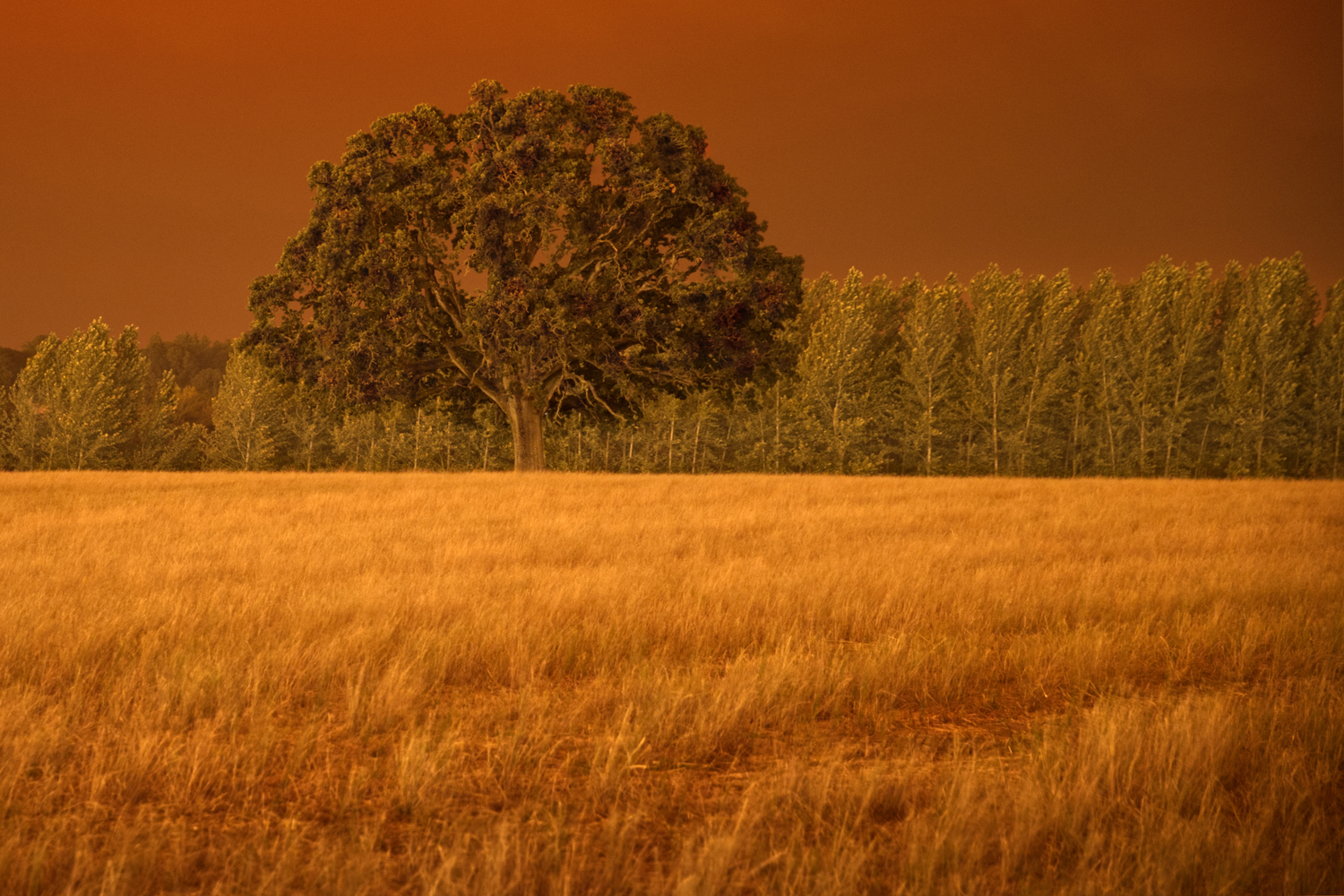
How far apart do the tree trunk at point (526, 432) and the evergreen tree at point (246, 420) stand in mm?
37748

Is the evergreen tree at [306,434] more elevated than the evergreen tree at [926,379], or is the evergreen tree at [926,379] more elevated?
the evergreen tree at [926,379]

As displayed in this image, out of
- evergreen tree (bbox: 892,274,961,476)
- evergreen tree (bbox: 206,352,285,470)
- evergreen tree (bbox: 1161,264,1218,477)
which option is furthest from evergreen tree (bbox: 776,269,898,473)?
evergreen tree (bbox: 206,352,285,470)

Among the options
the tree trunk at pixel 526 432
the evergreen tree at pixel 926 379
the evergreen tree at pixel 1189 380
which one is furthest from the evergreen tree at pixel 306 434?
the evergreen tree at pixel 1189 380

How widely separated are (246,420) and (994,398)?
46.9 meters

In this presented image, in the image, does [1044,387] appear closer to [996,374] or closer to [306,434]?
[996,374]

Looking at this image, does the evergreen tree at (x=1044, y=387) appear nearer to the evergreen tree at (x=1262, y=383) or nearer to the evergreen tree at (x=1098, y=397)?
the evergreen tree at (x=1098, y=397)

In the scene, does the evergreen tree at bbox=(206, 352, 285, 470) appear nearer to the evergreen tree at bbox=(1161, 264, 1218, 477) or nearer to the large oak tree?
the large oak tree

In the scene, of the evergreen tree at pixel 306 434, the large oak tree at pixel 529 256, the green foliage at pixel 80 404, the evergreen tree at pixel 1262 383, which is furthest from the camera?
the evergreen tree at pixel 306 434

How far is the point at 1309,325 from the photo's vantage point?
51.2 meters

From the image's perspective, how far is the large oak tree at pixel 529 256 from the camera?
2188 cm

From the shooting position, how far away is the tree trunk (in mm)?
26047

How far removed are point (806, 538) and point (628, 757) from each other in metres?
7.69

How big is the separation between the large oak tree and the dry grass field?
13395 millimetres

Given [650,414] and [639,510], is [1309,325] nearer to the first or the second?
[650,414]
